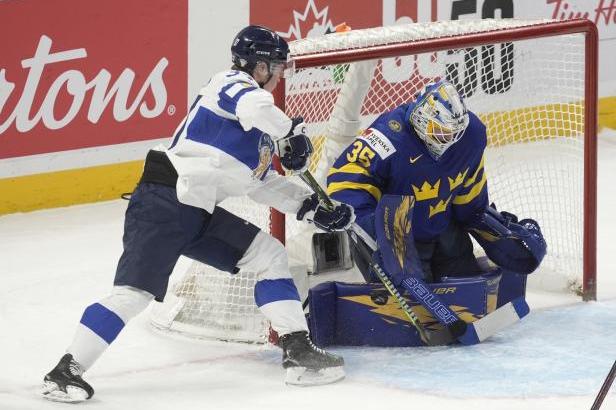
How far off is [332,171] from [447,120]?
420 mm

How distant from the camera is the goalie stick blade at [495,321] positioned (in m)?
4.63

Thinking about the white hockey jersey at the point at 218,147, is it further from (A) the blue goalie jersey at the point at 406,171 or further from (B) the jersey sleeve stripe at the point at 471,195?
(B) the jersey sleeve stripe at the point at 471,195

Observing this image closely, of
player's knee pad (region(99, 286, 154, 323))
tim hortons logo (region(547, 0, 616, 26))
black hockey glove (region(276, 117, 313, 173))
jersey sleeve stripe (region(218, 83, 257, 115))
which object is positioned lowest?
player's knee pad (region(99, 286, 154, 323))

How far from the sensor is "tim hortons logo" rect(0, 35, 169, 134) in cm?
628

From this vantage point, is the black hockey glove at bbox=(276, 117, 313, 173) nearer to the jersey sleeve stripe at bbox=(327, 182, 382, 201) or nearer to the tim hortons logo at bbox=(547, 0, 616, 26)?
the jersey sleeve stripe at bbox=(327, 182, 382, 201)

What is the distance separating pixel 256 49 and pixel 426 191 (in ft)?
2.73

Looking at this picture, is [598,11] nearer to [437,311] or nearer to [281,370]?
[437,311]

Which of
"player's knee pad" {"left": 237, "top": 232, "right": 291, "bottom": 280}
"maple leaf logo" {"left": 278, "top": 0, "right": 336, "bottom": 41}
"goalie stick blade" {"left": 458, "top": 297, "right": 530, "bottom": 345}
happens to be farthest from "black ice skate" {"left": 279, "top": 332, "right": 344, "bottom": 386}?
"maple leaf logo" {"left": 278, "top": 0, "right": 336, "bottom": 41}

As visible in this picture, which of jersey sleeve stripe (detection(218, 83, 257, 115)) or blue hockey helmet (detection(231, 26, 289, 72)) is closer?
jersey sleeve stripe (detection(218, 83, 257, 115))

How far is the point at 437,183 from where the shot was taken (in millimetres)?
4777

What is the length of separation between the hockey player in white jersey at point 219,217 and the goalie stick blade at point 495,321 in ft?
1.69

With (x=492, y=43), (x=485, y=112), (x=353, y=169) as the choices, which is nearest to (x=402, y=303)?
(x=353, y=169)

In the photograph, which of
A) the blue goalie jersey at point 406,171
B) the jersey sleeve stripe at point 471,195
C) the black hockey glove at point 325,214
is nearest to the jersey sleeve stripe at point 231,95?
the black hockey glove at point 325,214

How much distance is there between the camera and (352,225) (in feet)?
14.8
